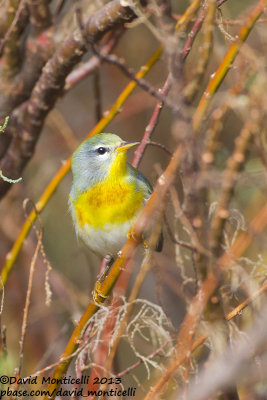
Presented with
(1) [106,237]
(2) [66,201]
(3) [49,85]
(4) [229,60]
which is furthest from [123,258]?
(2) [66,201]

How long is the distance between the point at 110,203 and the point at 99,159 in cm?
37

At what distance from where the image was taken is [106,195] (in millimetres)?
2938

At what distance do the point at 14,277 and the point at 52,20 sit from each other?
81.9 inches

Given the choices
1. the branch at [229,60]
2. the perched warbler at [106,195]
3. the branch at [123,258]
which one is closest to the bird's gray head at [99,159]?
the perched warbler at [106,195]

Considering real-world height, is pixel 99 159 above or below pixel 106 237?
above

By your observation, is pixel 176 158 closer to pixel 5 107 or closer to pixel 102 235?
pixel 102 235

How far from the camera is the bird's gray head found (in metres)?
3.04

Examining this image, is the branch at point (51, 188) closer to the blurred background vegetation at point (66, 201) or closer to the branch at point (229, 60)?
the blurred background vegetation at point (66, 201)

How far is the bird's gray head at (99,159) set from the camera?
3.04 meters

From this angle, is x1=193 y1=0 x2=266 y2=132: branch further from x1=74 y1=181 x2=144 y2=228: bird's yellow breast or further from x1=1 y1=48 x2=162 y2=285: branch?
x1=74 y1=181 x2=144 y2=228: bird's yellow breast

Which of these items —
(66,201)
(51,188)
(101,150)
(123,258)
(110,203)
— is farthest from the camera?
(66,201)

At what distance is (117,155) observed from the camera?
121 inches

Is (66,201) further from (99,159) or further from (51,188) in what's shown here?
(51,188)

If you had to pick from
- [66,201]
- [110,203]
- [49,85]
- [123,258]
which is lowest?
[66,201]
